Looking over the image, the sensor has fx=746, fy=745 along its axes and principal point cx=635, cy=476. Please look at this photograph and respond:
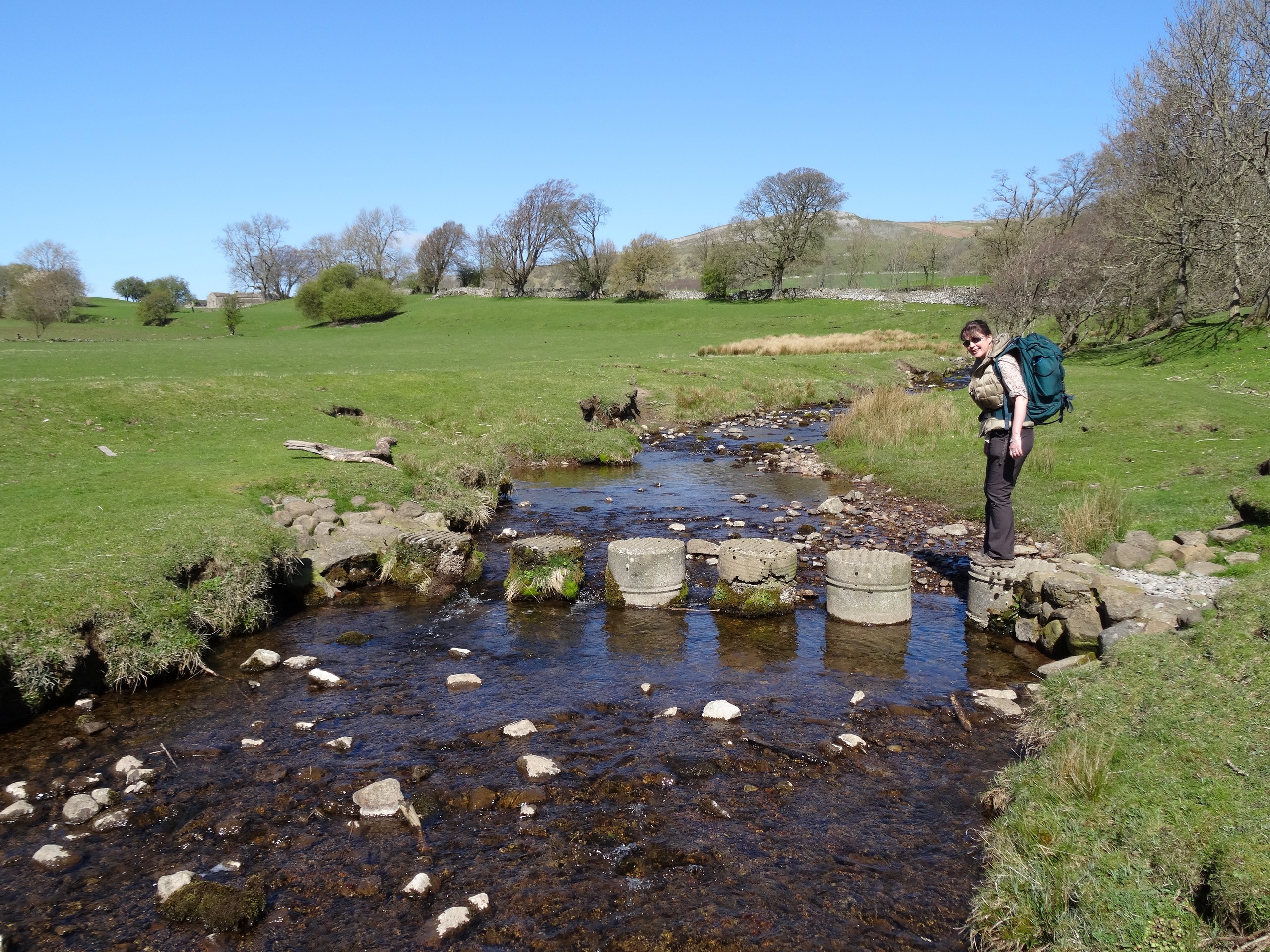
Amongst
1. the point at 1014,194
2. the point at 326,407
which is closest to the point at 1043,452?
the point at 326,407

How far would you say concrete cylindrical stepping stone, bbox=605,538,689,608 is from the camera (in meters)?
12.1

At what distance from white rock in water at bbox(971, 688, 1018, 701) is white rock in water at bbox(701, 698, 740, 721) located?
2.95m

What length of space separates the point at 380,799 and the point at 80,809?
261cm

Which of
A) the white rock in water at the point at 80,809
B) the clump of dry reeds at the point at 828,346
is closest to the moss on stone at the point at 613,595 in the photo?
the white rock in water at the point at 80,809

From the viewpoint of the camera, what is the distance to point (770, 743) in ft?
25.8

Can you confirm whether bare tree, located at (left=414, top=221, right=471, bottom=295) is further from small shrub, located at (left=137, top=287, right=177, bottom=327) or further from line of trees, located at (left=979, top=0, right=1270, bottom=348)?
line of trees, located at (left=979, top=0, right=1270, bottom=348)

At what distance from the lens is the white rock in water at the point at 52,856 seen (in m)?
5.97

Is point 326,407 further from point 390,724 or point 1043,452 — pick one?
point 1043,452

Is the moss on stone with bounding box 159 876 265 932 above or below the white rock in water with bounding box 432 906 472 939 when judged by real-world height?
above

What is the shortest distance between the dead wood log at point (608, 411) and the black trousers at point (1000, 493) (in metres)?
19.1

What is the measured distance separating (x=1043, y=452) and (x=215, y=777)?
60.4 ft

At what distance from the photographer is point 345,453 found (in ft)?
59.6

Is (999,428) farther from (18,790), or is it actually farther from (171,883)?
(18,790)

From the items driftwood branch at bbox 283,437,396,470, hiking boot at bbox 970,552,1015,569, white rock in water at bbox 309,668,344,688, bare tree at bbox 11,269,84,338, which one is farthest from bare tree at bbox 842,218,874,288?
white rock in water at bbox 309,668,344,688
